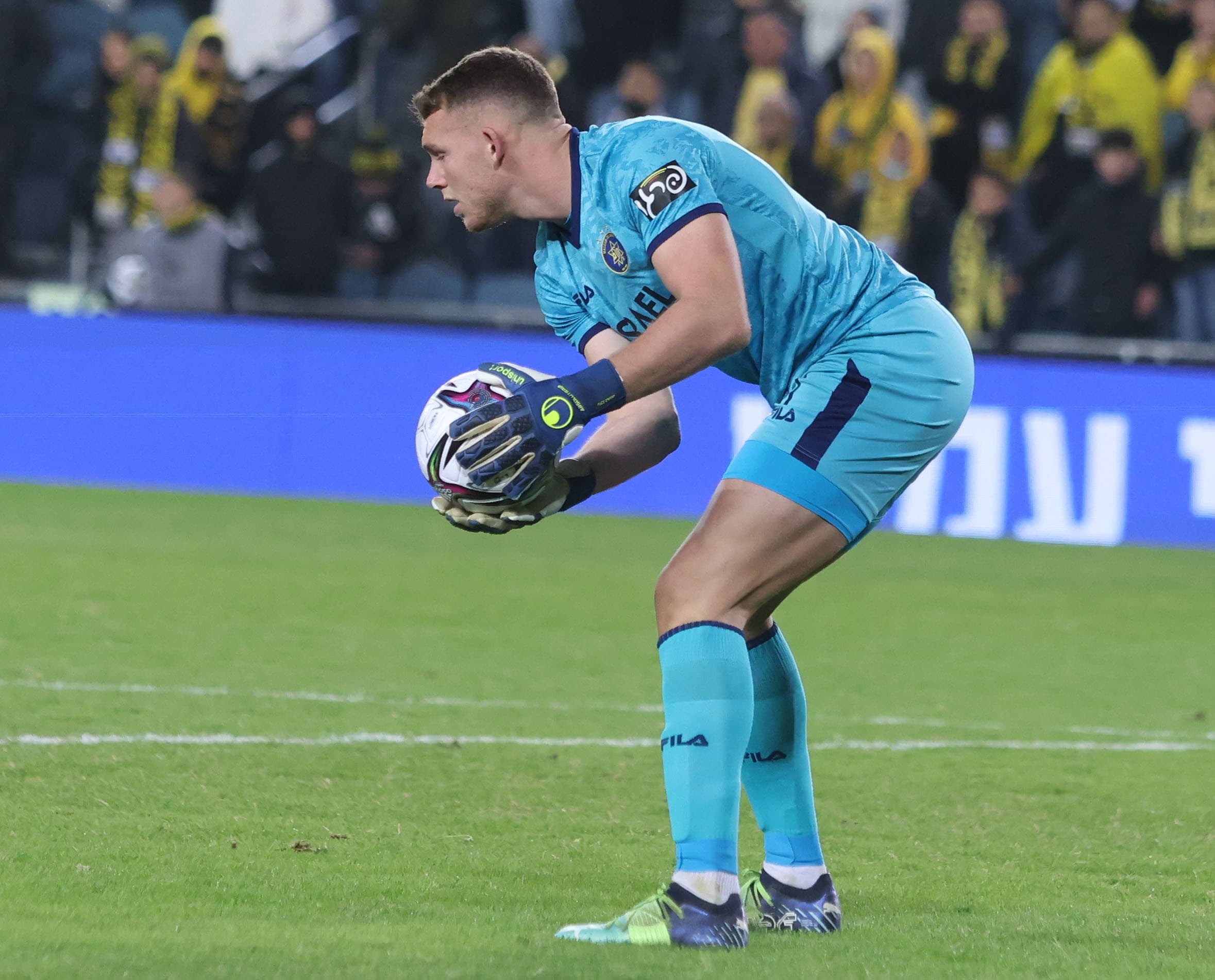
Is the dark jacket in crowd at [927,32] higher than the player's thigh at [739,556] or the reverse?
higher

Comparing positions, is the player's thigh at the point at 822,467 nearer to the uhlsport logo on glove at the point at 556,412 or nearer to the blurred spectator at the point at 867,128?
the uhlsport logo on glove at the point at 556,412

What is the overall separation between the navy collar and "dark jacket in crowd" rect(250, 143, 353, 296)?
1226 centimetres

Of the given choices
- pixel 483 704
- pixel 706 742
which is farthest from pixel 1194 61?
pixel 706 742

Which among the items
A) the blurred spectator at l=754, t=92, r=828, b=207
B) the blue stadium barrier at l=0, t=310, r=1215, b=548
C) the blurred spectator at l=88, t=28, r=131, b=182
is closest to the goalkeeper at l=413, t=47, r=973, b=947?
the blue stadium barrier at l=0, t=310, r=1215, b=548

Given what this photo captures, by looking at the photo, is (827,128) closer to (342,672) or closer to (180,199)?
(180,199)

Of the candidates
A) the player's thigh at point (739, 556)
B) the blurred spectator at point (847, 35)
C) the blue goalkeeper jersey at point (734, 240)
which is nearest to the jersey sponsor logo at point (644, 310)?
the blue goalkeeper jersey at point (734, 240)

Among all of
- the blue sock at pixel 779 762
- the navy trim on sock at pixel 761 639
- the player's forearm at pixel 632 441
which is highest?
the player's forearm at pixel 632 441

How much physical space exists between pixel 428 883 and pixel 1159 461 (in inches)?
367

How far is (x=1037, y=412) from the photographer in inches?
498

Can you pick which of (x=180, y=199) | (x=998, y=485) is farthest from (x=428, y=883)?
(x=180, y=199)

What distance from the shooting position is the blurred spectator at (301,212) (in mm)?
15992

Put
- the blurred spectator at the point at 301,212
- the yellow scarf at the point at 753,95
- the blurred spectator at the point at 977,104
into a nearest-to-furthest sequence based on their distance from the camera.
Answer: the blurred spectator at the point at 977,104, the yellow scarf at the point at 753,95, the blurred spectator at the point at 301,212

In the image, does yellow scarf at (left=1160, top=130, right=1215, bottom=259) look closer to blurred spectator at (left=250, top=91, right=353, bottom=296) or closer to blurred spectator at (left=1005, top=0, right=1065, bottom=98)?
blurred spectator at (left=1005, top=0, right=1065, bottom=98)

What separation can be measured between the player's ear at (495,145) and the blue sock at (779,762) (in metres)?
1.17
